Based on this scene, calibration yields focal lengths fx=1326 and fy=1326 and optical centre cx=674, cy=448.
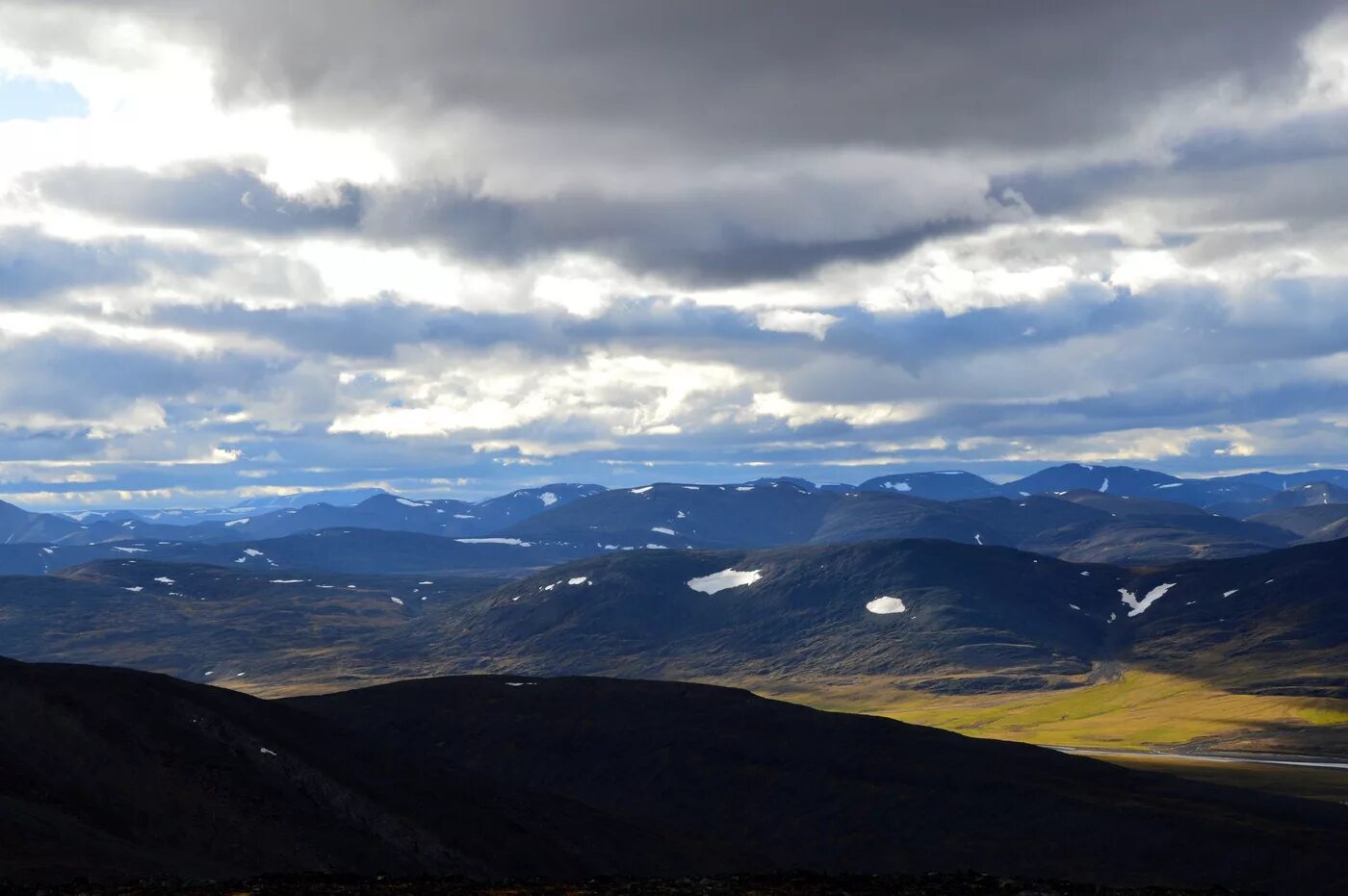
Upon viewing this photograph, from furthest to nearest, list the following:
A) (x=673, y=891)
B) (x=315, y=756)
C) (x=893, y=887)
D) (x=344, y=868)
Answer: (x=315, y=756)
(x=344, y=868)
(x=893, y=887)
(x=673, y=891)

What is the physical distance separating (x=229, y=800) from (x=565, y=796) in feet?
161

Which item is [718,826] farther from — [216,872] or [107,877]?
[107,877]

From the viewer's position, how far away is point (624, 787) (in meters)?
156

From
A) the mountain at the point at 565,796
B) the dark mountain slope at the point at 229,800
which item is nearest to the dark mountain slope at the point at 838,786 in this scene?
the mountain at the point at 565,796

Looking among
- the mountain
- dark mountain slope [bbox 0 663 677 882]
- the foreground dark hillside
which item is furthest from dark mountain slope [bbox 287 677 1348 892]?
the foreground dark hillside

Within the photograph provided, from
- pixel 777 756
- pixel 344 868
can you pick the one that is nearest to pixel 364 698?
pixel 777 756

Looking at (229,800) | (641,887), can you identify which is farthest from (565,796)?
(641,887)

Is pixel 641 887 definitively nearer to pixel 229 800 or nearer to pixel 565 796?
pixel 229 800

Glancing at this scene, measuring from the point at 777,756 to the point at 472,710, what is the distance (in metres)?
42.8

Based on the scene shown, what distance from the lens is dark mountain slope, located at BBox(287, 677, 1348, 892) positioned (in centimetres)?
12744

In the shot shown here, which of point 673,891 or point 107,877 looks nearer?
point 673,891

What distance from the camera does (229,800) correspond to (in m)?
102

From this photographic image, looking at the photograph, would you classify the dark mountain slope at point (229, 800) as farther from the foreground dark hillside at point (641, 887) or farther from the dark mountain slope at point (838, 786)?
the foreground dark hillside at point (641, 887)

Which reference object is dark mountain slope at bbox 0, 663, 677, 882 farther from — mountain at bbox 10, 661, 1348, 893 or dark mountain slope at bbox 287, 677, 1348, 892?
dark mountain slope at bbox 287, 677, 1348, 892
